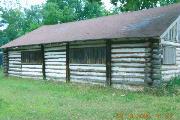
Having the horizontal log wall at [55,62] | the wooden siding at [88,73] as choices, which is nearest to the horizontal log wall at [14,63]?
the horizontal log wall at [55,62]

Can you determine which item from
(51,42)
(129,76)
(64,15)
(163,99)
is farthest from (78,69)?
(64,15)

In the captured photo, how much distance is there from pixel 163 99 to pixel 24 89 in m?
7.69

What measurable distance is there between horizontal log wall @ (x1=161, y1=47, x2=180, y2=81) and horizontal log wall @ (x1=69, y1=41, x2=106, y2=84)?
3320mm

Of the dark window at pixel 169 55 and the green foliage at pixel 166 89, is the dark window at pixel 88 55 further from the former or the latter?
the green foliage at pixel 166 89

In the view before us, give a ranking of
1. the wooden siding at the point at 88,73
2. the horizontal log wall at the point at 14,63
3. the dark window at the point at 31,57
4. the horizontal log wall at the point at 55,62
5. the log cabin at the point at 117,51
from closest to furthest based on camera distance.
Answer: the log cabin at the point at 117,51
the wooden siding at the point at 88,73
the horizontal log wall at the point at 55,62
the dark window at the point at 31,57
the horizontal log wall at the point at 14,63

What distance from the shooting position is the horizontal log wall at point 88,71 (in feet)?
66.1

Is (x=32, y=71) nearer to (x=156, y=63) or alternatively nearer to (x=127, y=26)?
(x=127, y=26)

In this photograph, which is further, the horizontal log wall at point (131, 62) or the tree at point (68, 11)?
the tree at point (68, 11)

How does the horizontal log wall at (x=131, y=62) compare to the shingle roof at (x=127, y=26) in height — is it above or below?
below

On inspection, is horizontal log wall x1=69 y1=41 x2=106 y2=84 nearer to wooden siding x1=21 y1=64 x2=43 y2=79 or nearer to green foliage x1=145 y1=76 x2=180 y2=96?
green foliage x1=145 y1=76 x2=180 y2=96

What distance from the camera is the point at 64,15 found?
155 feet

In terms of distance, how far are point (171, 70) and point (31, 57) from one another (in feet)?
37.2

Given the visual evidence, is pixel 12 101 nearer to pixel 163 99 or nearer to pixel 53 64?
pixel 163 99

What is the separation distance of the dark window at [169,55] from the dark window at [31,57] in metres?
9.97
